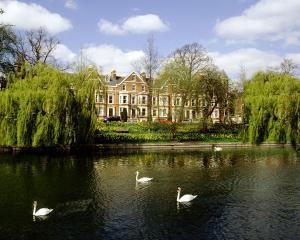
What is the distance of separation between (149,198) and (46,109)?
19857 millimetres

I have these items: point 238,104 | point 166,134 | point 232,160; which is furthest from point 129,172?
point 238,104

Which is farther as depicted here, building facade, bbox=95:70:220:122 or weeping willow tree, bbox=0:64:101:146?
building facade, bbox=95:70:220:122

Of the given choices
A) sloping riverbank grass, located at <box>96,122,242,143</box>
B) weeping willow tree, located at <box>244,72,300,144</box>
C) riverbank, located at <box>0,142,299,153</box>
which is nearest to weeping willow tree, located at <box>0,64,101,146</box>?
riverbank, located at <box>0,142,299,153</box>

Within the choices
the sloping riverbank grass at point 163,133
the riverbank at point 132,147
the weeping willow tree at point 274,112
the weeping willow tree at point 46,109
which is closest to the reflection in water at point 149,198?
the weeping willow tree at point 46,109

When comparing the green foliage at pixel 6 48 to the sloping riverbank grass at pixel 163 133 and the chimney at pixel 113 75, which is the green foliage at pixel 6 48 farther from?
the chimney at pixel 113 75

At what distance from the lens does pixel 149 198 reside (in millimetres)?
23656

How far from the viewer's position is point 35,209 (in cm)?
2053

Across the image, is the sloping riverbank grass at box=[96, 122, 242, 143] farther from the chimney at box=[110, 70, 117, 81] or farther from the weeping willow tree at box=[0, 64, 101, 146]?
the chimney at box=[110, 70, 117, 81]

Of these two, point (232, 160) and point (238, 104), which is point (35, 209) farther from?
point (238, 104)

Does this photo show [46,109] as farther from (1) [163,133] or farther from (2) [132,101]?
(2) [132,101]

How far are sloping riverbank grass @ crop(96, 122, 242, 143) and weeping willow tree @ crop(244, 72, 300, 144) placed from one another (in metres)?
4.91

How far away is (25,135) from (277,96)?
2805 cm

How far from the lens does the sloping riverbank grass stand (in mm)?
50688

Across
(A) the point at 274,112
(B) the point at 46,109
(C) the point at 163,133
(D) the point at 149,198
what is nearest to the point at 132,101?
(C) the point at 163,133
